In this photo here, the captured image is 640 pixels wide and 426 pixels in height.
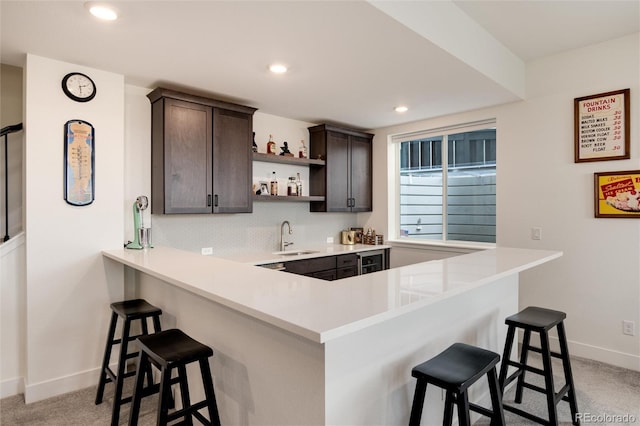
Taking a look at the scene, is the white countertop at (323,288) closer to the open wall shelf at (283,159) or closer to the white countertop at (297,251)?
the white countertop at (297,251)

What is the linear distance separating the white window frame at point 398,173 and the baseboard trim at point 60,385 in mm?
3454

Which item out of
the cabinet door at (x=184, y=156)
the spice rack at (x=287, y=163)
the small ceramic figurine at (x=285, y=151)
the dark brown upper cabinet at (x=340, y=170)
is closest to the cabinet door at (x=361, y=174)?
the dark brown upper cabinet at (x=340, y=170)

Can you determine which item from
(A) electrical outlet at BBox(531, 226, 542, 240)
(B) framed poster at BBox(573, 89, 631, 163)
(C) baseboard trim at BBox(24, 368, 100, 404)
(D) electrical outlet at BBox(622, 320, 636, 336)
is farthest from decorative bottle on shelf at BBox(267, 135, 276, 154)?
(D) electrical outlet at BBox(622, 320, 636, 336)

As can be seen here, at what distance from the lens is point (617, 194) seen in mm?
3082

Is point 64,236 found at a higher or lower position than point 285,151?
lower

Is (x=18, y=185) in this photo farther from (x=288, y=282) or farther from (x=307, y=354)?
(x=307, y=354)

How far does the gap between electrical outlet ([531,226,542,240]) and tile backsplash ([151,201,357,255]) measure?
2280 mm

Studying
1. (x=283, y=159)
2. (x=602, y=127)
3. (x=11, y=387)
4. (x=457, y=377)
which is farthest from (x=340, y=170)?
(x=11, y=387)

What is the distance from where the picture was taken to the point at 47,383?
261 centimetres

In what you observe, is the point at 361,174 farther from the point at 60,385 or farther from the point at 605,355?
the point at 60,385

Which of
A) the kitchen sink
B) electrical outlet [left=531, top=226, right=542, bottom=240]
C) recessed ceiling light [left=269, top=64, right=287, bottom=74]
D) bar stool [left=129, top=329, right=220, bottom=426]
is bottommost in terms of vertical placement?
bar stool [left=129, top=329, right=220, bottom=426]

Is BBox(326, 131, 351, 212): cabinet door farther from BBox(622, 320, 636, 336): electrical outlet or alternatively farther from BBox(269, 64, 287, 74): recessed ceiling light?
BBox(622, 320, 636, 336): electrical outlet

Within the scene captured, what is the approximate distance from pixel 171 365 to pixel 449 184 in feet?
12.3

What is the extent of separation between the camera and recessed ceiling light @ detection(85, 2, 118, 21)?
1.94 meters
